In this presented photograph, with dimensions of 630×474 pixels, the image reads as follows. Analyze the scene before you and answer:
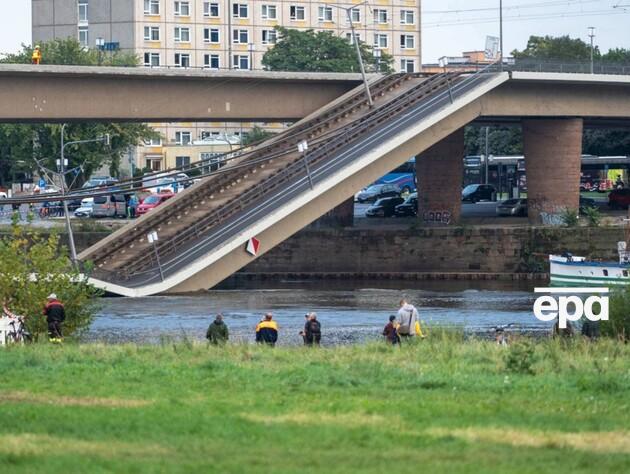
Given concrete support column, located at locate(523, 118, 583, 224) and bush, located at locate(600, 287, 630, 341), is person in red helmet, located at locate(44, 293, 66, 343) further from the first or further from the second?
concrete support column, located at locate(523, 118, 583, 224)

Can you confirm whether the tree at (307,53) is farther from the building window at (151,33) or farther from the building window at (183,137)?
the building window at (183,137)

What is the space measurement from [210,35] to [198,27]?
4.67 ft

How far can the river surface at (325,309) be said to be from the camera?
4753cm

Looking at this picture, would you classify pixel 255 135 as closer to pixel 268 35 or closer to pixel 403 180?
pixel 403 180

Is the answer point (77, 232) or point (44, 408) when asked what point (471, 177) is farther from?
point (44, 408)

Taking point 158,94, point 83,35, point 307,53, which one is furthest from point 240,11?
point 158,94

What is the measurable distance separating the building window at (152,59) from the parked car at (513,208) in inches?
2430

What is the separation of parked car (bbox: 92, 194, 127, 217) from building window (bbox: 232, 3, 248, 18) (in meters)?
52.3

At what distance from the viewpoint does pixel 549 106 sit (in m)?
76.6

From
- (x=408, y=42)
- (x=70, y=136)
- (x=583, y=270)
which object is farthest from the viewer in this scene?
→ (x=408, y=42)

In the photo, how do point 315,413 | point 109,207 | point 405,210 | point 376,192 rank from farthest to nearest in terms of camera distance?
point 376,192 → point 109,207 → point 405,210 → point 315,413

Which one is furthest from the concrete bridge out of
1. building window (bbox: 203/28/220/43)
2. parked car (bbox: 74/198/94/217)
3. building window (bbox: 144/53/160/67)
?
building window (bbox: 203/28/220/43)

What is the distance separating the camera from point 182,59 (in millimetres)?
148500

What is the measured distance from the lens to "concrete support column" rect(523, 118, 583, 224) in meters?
79.4
